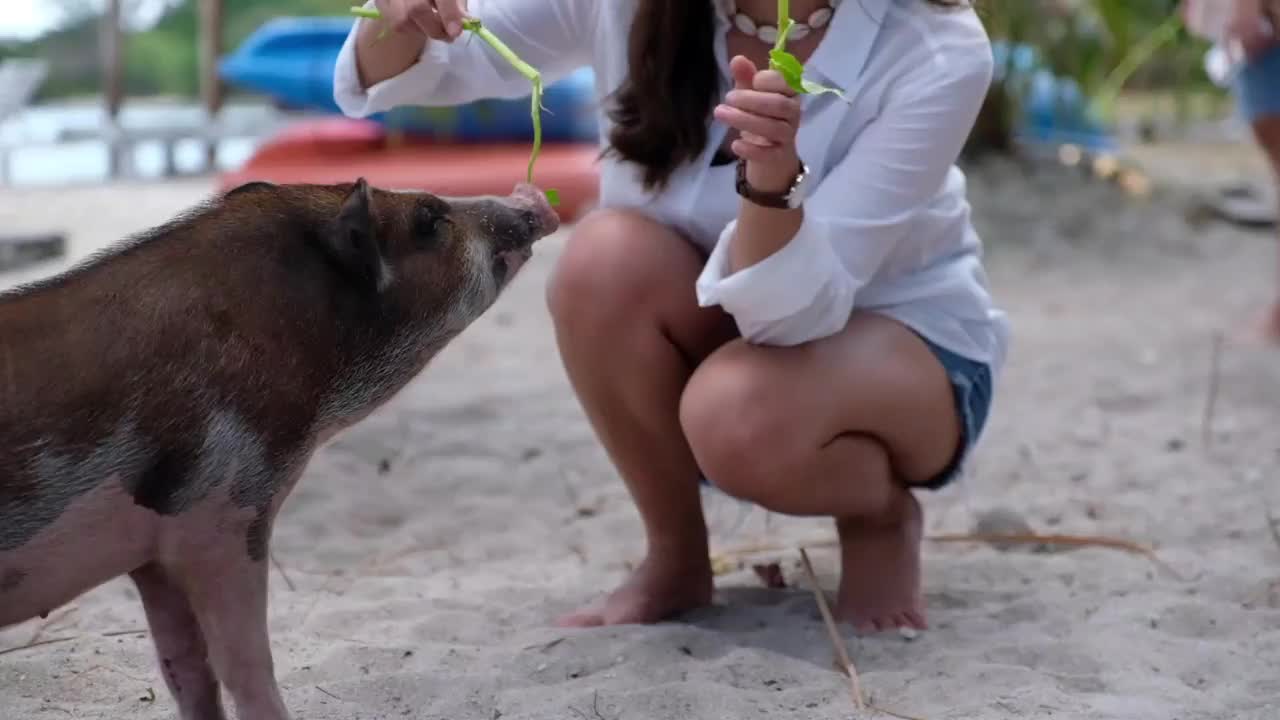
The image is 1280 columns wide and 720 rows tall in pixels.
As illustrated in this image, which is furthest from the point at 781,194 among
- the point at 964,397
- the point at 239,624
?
the point at 239,624

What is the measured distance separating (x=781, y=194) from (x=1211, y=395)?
1.83m

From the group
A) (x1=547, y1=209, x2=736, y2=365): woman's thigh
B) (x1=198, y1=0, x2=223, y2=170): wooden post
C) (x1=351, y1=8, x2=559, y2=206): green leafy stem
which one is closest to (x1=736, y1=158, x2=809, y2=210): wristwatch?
(x1=351, y1=8, x2=559, y2=206): green leafy stem

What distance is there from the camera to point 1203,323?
13.8ft

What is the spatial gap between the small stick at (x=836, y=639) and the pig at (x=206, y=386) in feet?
2.11

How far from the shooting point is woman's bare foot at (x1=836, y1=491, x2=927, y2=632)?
2104mm

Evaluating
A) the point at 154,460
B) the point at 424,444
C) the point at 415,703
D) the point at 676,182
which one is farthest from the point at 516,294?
the point at 154,460

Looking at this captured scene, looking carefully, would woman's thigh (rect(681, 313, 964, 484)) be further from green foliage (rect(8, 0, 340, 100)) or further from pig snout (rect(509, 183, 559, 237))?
green foliage (rect(8, 0, 340, 100))

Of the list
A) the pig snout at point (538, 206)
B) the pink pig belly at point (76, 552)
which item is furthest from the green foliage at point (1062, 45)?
the pink pig belly at point (76, 552)

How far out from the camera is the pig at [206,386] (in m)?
1.36

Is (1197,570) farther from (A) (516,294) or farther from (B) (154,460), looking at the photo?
(A) (516,294)

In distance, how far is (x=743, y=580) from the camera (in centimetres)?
240

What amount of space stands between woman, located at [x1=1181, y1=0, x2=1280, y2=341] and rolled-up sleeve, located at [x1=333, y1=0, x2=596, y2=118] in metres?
2.22

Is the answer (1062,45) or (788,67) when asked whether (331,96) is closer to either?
(1062,45)

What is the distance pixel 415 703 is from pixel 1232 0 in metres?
2.84
